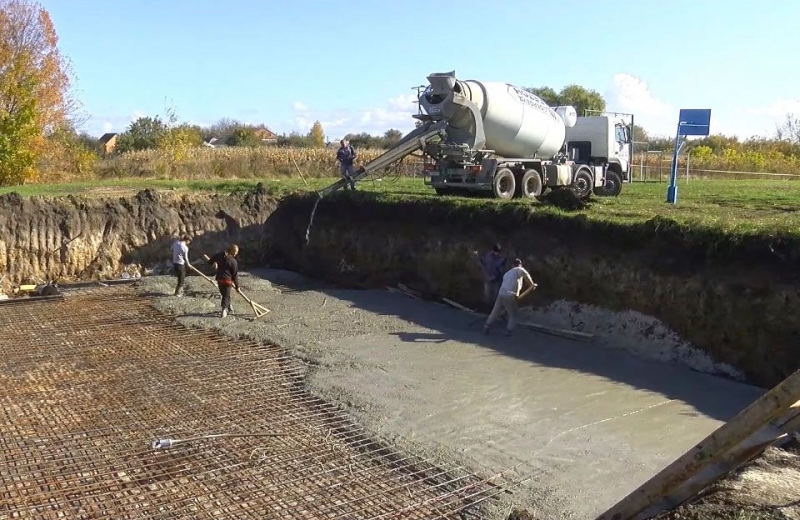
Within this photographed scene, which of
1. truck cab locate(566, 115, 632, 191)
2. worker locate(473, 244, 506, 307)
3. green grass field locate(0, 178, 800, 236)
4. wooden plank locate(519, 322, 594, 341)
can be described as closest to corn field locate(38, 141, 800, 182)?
green grass field locate(0, 178, 800, 236)

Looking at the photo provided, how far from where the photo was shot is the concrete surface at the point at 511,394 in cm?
727

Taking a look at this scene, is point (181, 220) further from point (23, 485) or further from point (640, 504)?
point (640, 504)

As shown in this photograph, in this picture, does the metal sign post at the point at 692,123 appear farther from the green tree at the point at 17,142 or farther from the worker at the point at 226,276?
the green tree at the point at 17,142

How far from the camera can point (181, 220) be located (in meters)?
18.1

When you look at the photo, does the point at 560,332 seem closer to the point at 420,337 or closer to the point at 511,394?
the point at 420,337

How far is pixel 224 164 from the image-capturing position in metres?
29.8

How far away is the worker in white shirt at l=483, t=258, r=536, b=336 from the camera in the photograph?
467 inches

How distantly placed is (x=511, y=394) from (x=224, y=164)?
2285 cm

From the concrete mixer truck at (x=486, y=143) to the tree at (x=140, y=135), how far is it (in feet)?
85.9

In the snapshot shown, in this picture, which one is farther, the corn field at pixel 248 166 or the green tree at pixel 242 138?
the green tree at pixel 242 138

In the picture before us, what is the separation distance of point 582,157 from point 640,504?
16838 mm

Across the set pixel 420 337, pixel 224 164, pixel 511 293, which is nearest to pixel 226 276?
pixel 420 337

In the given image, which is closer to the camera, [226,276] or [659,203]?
[226,276]

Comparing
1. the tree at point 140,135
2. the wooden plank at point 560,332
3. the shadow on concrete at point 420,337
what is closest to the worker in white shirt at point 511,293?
the wooden plank at point 560,332
